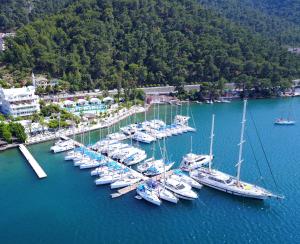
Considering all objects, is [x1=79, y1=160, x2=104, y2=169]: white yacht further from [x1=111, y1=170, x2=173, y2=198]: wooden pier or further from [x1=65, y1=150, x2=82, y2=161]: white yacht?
[x1=111, y1=170, x2=173, y2=198]: wooden pier

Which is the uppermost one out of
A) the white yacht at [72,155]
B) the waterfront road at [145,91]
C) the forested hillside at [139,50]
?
the forested hillside at [139,50]

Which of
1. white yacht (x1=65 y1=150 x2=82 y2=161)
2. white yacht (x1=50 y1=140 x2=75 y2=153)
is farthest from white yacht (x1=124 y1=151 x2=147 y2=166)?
white yacht (x1=50 y1=140 x2=75 y2=153)

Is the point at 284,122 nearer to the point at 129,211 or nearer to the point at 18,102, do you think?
the point at 129,211

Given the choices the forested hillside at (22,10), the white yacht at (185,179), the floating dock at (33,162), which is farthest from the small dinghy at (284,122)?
the forested hillside at (22,10)

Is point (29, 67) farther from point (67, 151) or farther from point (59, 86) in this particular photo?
point (67, 151)

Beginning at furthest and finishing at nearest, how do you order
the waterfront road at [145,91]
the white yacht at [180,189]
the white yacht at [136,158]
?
1. the waterfront road at [145,91]
2. the white yacht at [136,158]
3. the white yacht at [180,189]

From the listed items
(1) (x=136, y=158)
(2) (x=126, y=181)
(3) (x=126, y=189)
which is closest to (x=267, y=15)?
(1) (x=136, y=158)

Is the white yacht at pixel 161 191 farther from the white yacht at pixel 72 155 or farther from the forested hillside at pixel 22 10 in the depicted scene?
the forested hillside at pixel 22 10
